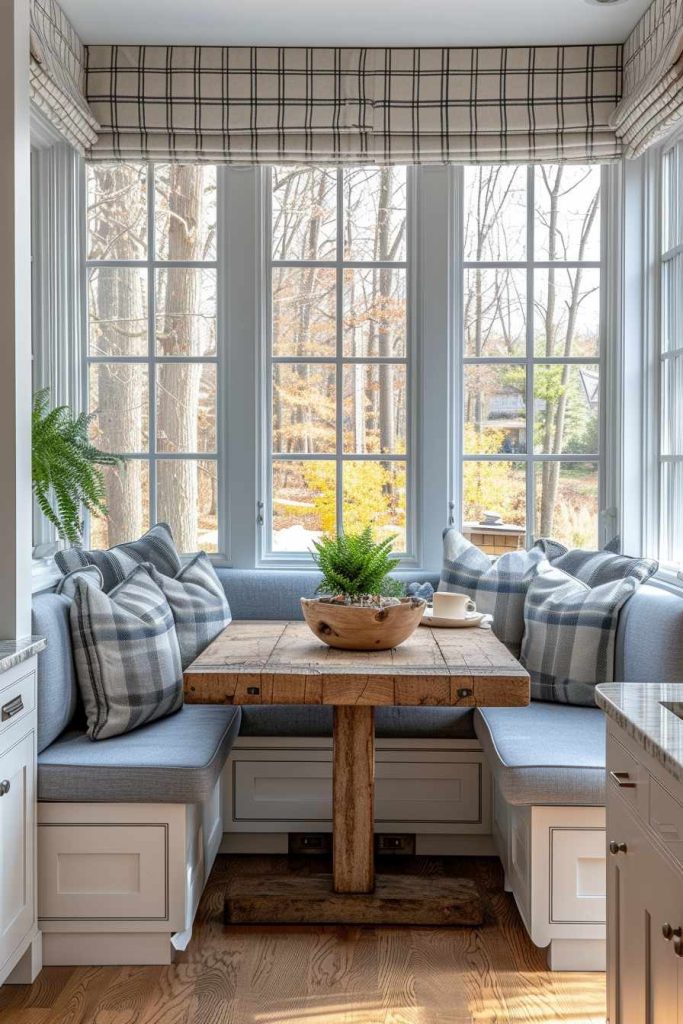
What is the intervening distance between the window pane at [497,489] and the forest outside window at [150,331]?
0.98 metres

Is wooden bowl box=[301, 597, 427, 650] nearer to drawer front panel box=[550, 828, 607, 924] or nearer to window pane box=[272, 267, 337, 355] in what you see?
drawer front panel box=[550, 828, 607, 924]

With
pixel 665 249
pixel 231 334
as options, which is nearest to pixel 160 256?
pixel 231 334

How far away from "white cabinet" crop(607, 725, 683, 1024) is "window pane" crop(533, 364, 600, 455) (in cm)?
202

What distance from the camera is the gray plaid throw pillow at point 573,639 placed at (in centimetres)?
276

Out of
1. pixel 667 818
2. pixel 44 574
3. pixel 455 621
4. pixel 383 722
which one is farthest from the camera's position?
pixel 44 574

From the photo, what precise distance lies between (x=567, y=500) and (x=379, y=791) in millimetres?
1318

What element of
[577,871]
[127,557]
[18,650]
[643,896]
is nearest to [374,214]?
[127,557]

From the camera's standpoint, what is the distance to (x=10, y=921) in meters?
2.07

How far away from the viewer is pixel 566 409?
3500 millimetres

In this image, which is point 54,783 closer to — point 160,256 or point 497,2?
point 160,256

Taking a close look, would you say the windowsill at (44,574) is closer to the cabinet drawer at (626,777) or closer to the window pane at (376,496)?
the window pane at (376,496)

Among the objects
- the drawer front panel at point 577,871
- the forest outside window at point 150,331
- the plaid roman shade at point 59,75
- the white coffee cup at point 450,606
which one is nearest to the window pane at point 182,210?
the forest outside window at point 150,331

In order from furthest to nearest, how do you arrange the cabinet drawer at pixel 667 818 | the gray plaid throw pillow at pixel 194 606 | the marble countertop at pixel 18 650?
the gray plaid throw pillow at pixel 194 606, the marble countertop at pixel 18 650, the cabinet drawer at pixel 667 818

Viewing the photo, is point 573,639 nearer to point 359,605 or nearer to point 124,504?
point 359,605
